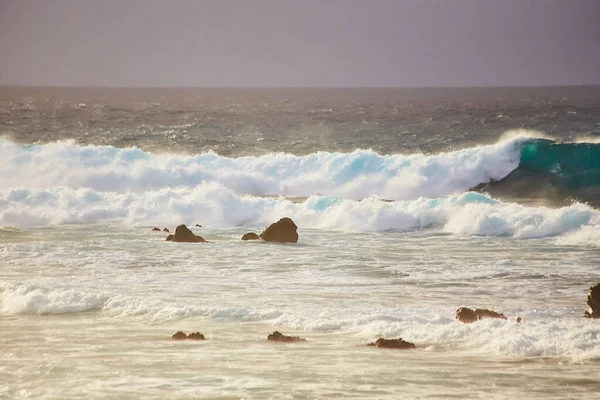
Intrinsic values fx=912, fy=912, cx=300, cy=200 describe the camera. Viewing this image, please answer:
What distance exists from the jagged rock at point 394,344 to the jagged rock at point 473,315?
1.68 metres

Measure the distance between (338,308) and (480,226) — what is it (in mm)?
14604

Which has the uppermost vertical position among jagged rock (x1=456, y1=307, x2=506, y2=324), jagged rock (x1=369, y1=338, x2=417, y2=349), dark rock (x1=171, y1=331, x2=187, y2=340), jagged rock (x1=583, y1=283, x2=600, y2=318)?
jagged rock (x1=583, y1=283, x2=600, y2=318)

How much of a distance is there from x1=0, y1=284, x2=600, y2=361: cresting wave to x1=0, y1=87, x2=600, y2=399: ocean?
48 millimetres

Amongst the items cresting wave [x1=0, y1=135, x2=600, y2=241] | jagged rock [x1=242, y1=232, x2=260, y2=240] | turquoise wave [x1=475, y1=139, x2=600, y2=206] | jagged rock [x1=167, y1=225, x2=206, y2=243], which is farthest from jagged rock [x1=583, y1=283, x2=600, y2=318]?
turquoise wave [x1=475, y1=139, x2=600, y2=206]

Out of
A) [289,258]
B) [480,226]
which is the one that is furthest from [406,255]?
[480,226]

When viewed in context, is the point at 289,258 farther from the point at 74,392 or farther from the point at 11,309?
the point at 74,392

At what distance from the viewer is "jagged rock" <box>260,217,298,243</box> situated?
2745 centimetres

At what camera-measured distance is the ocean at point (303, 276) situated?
41.5ft

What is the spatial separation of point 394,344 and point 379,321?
5.44ft

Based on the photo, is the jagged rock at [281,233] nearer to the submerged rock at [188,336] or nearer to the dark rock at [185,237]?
the dark rock at [185,237]

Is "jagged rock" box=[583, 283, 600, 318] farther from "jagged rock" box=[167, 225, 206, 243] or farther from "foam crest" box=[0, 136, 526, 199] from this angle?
"foam crest" box=[0, 136, 526, 199]

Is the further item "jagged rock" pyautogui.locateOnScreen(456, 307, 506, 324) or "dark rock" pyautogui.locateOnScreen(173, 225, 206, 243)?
"dark rock" pyautogui.locateOnScreen(173, 225, 206, 243)

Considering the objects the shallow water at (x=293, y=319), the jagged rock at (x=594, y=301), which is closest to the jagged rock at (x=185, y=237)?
the shallow water at (x=293, y=319)

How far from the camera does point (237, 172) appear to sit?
50250mm
